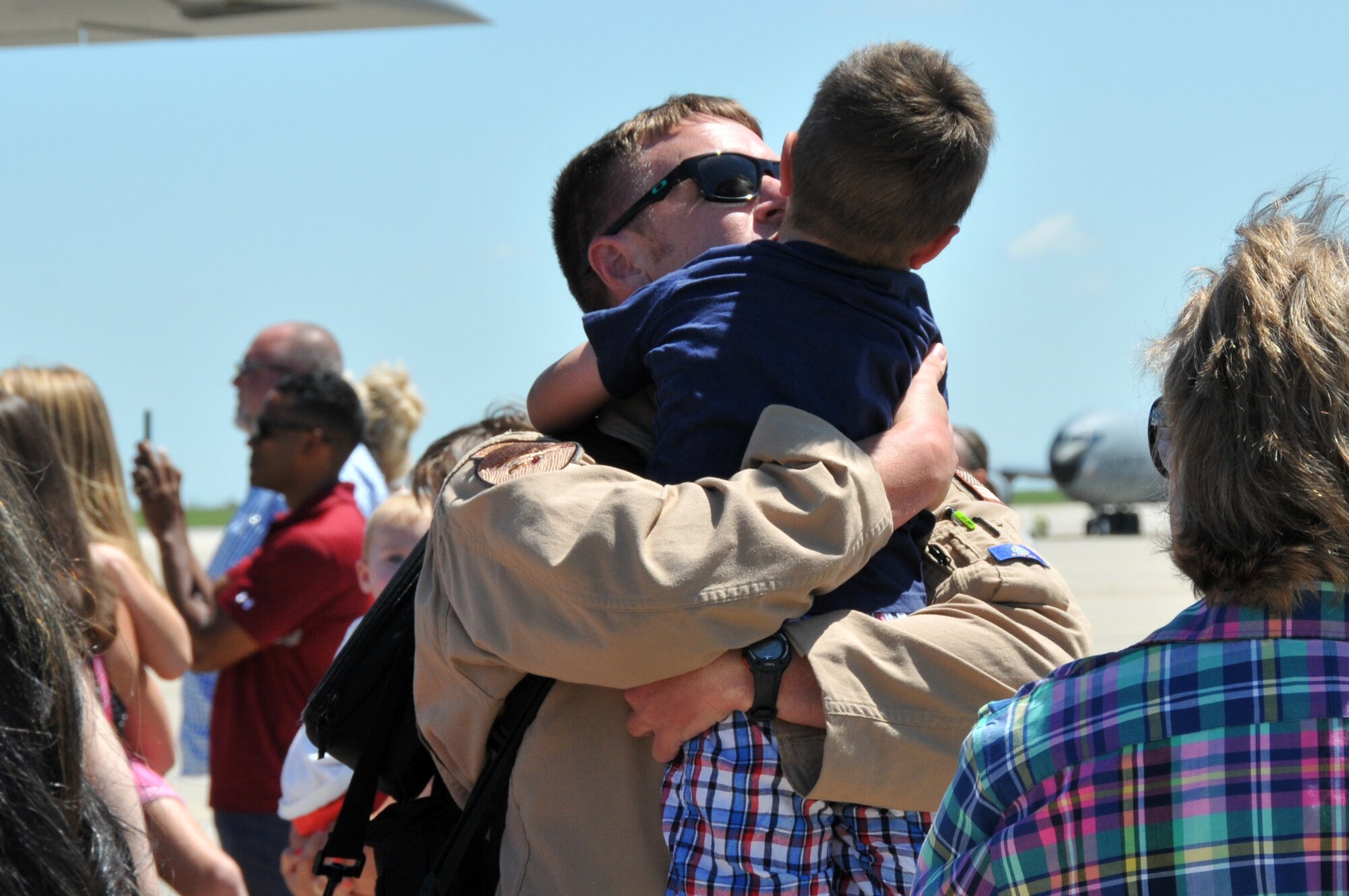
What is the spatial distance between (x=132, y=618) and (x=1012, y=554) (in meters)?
2.93

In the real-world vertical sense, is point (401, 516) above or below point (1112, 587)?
above

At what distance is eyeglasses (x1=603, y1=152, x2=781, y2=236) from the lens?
7.38 feet

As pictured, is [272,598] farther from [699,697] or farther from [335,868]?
[699,697]

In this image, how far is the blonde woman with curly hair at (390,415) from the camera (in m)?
6.37

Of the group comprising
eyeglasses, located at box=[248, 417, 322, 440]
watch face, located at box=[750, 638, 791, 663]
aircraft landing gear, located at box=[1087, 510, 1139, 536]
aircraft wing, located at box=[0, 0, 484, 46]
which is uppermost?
aircraft wing, located at box=[0, 0, 484, 46]

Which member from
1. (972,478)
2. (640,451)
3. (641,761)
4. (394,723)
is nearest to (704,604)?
(641,761)

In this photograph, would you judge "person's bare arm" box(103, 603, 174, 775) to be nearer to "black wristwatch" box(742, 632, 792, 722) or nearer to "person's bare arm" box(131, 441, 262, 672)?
"person's bare arm" box(131, 441, 262, 672)

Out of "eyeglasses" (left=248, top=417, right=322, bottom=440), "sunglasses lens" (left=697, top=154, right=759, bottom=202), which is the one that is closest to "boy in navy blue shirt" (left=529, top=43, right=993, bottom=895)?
"sunglasses lens" (left=697, top=154, right=759, bottom=202)

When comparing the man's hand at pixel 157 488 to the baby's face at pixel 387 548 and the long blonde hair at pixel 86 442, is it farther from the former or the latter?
the baby's face at pixel 387 548

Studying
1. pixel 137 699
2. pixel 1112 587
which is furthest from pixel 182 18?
pixel 1112 587

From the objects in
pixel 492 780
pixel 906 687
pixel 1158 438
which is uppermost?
pixel 1158 438

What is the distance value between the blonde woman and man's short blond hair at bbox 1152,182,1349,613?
2619mm

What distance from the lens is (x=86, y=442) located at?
4.32 meters

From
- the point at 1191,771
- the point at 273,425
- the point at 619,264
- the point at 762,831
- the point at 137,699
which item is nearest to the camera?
the point at 1191,771
